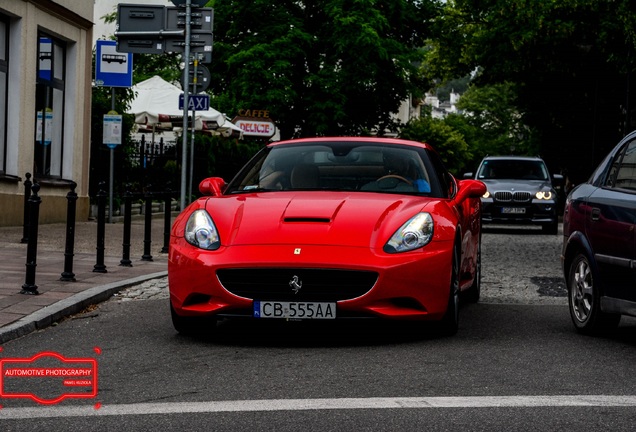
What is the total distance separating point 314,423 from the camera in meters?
5.25

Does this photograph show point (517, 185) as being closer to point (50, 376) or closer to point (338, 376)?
point (338, 376)

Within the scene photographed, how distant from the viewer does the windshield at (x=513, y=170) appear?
26.6 m

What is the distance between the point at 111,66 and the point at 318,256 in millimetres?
14973

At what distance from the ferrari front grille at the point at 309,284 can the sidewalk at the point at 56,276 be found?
66.2 inches

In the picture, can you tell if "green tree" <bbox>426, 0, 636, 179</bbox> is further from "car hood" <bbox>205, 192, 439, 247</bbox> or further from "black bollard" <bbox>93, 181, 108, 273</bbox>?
"car hood" <bbox>205, 192, 439, 247</bbox>

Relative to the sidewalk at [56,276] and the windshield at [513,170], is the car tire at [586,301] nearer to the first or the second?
the sidewalk at [56,276]

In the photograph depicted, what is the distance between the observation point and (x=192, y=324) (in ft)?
26.7

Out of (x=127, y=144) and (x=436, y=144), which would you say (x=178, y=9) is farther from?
(x=436, y=144)


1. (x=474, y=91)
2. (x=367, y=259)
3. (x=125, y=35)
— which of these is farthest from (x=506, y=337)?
(x=474, y=91)

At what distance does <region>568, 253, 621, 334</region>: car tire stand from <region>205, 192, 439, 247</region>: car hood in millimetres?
1227

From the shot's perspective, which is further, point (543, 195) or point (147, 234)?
point (543, 195)

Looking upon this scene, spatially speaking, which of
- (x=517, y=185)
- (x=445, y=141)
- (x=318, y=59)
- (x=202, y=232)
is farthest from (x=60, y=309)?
(x=445, y=141)

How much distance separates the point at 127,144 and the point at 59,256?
1213cm

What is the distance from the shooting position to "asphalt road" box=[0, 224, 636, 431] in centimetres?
535
